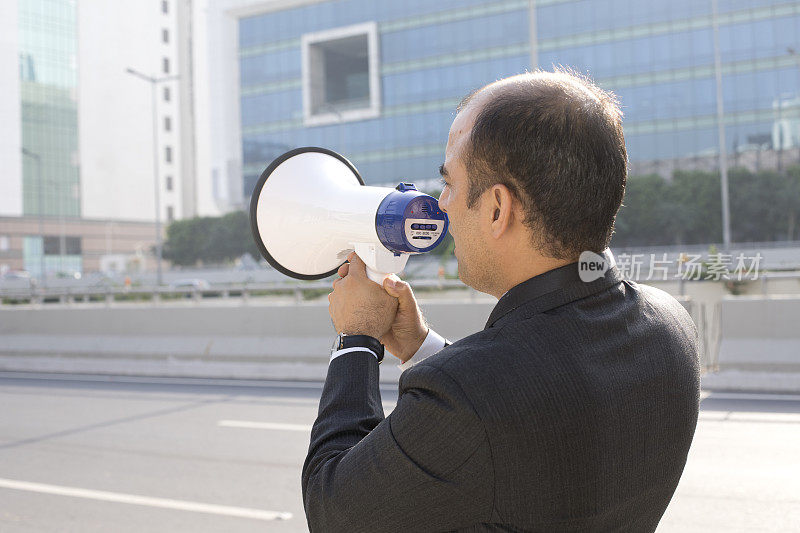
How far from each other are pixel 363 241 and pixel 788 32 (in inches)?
2433

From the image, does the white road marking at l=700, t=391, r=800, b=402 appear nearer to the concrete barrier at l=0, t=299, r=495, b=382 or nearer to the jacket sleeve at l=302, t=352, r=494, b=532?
the concrete barrier at l=0, t=299, r=495, b=382

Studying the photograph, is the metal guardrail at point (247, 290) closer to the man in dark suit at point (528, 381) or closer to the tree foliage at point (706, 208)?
the man in dark suit at point (528, 381)

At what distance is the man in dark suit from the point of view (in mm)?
1174

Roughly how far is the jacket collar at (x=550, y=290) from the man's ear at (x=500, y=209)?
9 cm

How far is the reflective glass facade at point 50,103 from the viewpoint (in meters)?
82.8

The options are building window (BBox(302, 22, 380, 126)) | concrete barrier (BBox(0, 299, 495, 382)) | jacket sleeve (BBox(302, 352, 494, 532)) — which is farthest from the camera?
building window (BBox(302, 22, 380, 126))

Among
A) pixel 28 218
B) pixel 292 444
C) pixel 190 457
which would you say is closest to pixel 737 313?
pixel 292 444

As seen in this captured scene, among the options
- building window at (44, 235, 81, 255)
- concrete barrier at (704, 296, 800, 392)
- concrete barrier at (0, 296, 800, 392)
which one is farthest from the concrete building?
concrete barrier at (704, 296, 800, 392)

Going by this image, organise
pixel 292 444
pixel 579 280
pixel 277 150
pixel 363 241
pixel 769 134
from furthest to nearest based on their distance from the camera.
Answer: pixel 277 150
pixel 769 134
pixel 292 444
pixel 363 241
pixel 579 280

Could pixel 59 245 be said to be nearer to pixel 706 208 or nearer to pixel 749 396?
pixel 706 208

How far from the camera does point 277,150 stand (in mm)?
71938

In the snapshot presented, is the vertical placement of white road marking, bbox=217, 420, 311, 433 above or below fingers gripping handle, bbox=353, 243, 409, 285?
below

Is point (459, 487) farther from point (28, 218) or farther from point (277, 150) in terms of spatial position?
point (28, 218)

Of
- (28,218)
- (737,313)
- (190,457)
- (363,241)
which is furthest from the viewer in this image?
(28,218)
